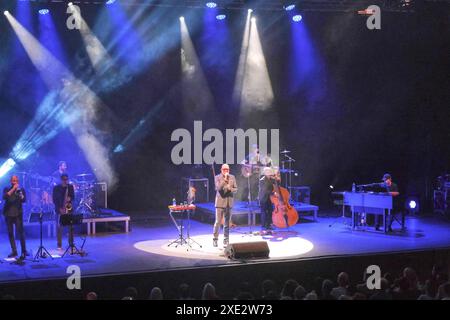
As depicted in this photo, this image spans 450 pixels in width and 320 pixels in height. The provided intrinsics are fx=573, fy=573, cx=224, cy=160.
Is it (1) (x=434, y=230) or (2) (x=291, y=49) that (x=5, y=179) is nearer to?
(2) (x=291, y=49)

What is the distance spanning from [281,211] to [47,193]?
216 inches

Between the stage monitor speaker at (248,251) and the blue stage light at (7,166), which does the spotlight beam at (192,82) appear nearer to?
the blue stage light at (7,166)

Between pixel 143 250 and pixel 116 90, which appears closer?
pixel 143 250

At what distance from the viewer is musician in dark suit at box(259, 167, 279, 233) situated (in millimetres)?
13227

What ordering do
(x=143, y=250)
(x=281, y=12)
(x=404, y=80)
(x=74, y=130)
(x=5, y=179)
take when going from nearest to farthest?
(x=143, y=250)
(x=5, y=179)
(x=74, y=130)
(x=281, y=12)
(x=404, y=80)

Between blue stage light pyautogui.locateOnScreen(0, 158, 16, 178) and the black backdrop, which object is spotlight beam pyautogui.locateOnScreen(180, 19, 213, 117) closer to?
the black backdrop

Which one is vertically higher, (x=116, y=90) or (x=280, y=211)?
(x=116, y=90)

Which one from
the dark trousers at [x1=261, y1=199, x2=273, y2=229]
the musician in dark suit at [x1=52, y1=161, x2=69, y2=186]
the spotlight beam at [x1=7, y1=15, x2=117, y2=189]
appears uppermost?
the spotlight beam at [x1=7, y1=15, x2=117, y2=189]

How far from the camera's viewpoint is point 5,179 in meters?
14.6

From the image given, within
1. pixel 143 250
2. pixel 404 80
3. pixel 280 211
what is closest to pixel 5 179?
pixel 143 250

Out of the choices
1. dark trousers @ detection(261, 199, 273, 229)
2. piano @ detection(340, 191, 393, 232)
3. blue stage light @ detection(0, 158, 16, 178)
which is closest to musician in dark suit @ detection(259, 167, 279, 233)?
dark trousers @ detection(261, 199, 273, 229)

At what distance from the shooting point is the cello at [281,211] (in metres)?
13.4

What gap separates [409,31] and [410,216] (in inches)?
222

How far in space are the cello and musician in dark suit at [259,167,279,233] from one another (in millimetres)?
94
